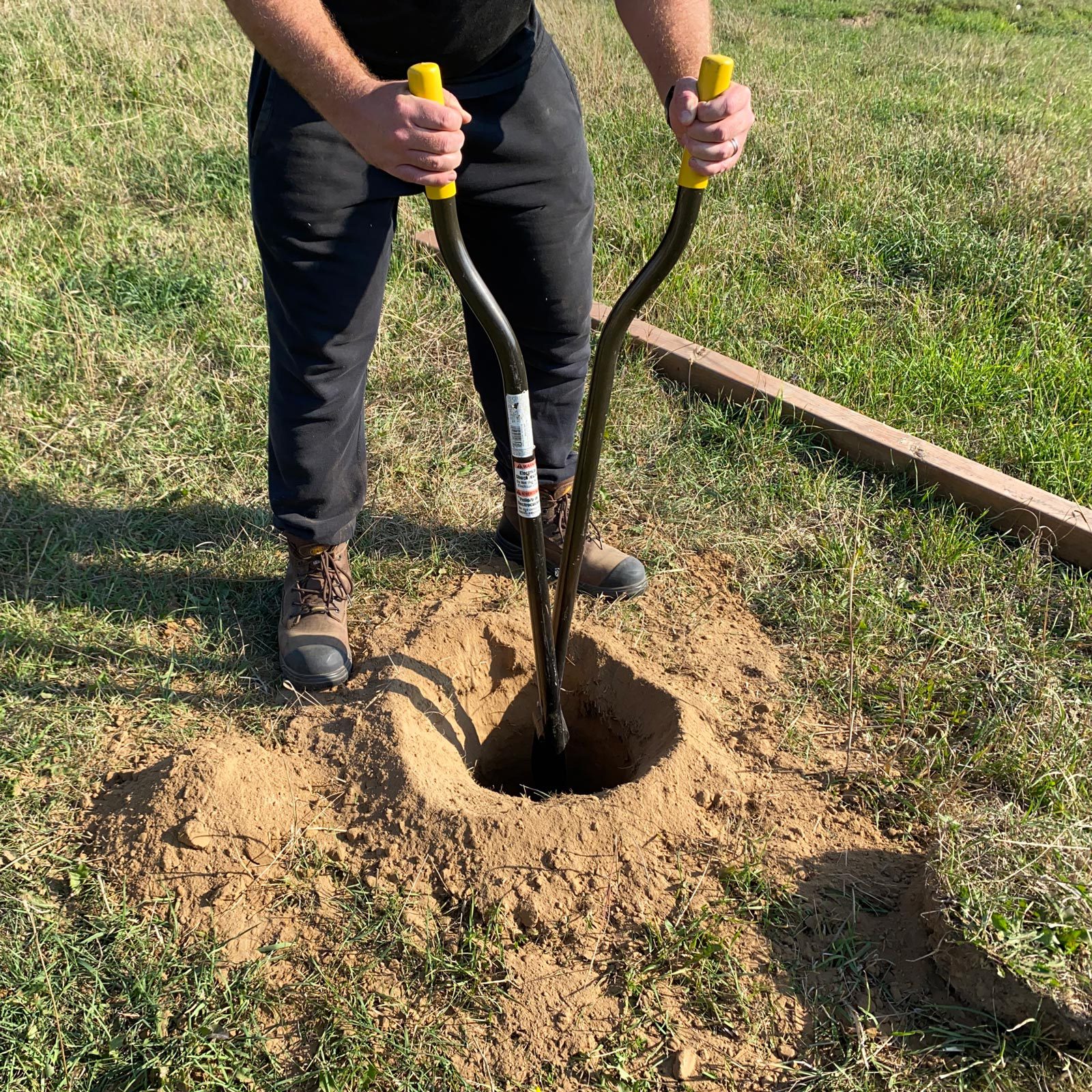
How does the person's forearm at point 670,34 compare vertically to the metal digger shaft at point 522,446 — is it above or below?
above

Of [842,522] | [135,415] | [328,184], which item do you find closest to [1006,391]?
[842,522]

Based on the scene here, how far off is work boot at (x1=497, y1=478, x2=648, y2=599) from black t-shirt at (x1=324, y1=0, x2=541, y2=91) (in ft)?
→ 3.69

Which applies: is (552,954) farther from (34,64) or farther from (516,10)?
(34,64)

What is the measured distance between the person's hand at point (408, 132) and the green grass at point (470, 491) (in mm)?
1422

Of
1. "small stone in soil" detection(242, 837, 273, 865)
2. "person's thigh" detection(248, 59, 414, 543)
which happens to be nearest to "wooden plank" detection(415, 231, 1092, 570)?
"person's thigh" detection(248, 59, 414, 543)

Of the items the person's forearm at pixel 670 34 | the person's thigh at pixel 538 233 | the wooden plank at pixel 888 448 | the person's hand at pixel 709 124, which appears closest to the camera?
the person's hand at pixel 709 124

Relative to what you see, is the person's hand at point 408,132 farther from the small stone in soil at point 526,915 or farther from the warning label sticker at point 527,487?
the small stone in soil at point 526,915

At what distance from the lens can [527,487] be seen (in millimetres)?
1958

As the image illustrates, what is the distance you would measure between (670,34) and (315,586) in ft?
5.18

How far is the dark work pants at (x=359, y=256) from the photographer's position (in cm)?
212

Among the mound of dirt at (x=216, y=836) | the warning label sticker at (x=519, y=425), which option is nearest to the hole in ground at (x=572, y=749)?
the mound of dirt at (x=216, y=836)

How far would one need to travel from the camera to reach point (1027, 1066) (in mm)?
1734

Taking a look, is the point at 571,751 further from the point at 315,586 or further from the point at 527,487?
the point at 527,487

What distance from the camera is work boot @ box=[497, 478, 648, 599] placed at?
2840 millimetres
